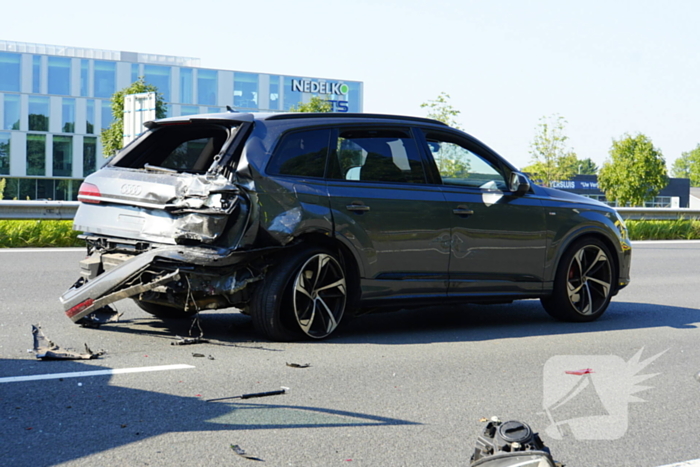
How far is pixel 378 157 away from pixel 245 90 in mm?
56508

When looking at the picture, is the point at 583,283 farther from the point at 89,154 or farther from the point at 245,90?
the point at 245,90

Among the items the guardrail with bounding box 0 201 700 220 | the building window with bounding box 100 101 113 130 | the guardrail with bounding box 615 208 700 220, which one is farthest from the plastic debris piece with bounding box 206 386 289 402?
the building window with bounding box 100 101 113 130

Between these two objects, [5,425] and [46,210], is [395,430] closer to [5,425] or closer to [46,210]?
[5,425]

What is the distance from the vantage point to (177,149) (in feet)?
23.6

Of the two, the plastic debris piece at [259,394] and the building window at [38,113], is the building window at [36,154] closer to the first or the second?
the building window at [38,113]

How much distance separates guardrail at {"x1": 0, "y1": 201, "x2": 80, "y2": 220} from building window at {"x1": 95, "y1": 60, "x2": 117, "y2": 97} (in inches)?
1728

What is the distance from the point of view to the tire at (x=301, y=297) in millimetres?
6555

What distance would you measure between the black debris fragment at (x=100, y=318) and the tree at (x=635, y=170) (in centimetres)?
8118

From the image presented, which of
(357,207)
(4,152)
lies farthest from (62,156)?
(357,207)

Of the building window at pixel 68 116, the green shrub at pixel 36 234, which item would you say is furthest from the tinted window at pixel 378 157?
the building window at pixel 68 116

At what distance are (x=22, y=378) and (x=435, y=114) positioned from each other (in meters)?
34.3

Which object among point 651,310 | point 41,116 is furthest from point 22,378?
point 41,116

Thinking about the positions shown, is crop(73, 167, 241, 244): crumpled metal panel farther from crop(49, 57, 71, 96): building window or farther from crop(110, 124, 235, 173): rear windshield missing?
crop(49, 57, 71, 96): building window

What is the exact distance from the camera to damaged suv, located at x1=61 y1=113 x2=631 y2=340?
640cm
